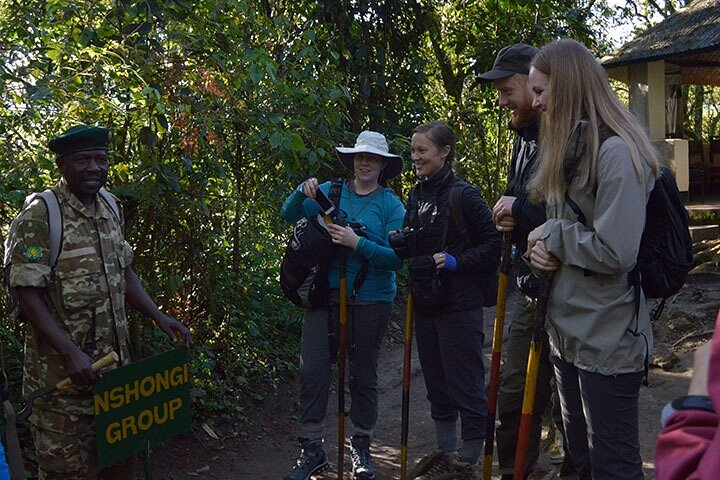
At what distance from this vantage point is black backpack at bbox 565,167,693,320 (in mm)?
3047

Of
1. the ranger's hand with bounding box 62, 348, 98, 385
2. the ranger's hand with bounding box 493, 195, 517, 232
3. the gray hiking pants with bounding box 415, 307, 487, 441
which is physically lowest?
the gray hiking pants with bounding box 415, 307, 487, 441

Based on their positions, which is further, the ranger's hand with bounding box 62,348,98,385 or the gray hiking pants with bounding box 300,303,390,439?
the gray hiking pants with bounding box 300,303,390,439

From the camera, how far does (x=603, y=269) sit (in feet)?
9.75

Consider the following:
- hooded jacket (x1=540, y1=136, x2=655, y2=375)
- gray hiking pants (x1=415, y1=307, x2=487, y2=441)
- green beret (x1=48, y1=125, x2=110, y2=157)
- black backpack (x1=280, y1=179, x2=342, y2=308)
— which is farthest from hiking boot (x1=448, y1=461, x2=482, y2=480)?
green beret (x1=48, y1=125, x2=110, y2=157)

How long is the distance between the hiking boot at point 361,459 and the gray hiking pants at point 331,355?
5 cm

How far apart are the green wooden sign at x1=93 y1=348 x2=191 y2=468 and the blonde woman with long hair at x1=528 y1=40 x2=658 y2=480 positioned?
1.65 metres

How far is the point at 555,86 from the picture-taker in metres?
3.12

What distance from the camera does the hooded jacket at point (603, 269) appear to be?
9.57 feet

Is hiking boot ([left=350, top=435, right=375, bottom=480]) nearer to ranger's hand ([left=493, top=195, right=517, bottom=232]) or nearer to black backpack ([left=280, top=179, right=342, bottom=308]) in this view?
black backpack ([left=280, top=179, right=342, bottom=308])

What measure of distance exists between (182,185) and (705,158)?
538 inches

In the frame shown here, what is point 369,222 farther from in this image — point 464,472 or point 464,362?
point 464,472

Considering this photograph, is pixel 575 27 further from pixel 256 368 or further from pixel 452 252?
pixel 452 252

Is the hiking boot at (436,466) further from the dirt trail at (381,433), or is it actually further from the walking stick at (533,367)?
the walking stick at (533,367)

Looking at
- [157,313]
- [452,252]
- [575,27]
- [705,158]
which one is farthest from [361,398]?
[705,158]
